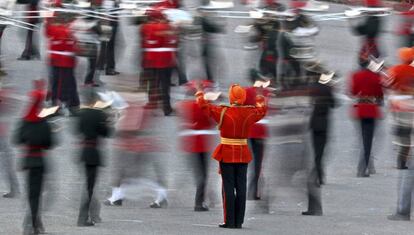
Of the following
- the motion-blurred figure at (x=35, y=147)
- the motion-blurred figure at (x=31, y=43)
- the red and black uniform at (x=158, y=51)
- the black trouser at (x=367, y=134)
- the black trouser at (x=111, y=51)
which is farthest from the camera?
the motion-blurred figure at (x=31, y=43)

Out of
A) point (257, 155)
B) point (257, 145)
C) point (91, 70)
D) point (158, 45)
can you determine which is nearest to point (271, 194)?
point (257, 155)

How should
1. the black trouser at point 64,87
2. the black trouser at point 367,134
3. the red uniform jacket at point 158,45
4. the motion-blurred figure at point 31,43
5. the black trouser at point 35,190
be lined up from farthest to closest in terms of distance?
the motion-blurred figure at point 31,43 → the black trouser at point 64,87 → the red uniform jacket at point 158,45 → the black trouser at point 367,134 → the black trouser at point 35,190

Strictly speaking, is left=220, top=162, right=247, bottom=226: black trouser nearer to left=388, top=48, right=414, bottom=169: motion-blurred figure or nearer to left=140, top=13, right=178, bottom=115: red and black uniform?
left=388, top=48, right=414, bottom=169: motion-blurred figure

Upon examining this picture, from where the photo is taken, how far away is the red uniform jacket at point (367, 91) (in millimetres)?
19016

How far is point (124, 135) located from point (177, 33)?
170 inches

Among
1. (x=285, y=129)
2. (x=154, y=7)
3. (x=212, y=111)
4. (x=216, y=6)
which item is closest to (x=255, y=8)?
(x=216, y=6)

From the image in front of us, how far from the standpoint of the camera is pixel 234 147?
15906 millimetres

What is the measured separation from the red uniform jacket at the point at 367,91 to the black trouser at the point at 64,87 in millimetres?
4777

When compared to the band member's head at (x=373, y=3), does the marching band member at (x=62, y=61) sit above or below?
below

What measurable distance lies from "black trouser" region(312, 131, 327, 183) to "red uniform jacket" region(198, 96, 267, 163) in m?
1.90

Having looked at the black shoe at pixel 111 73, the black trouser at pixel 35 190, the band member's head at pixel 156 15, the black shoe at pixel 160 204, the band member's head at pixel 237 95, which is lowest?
the black shoe at pixel 160 204

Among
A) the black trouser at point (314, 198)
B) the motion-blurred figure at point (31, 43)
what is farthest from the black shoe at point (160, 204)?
the motion-blurred figure at point (31, 43)

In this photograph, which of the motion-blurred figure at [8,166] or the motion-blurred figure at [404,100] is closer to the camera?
the motion-blurred figure at [404,100]

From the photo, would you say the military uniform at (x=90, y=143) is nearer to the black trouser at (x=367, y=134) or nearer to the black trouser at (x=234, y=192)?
the black trouser at (x=234, y=192)
